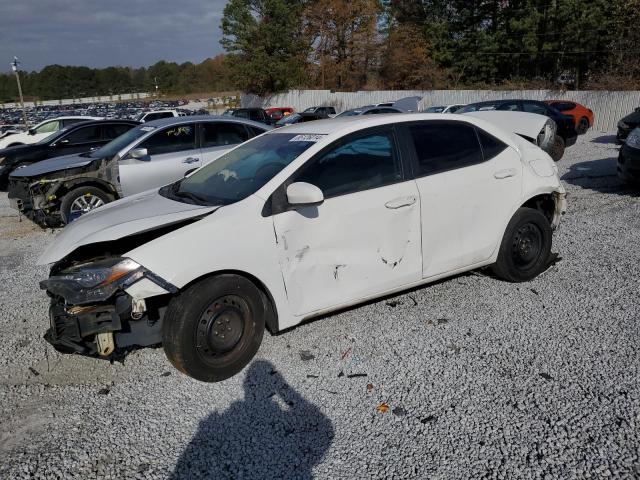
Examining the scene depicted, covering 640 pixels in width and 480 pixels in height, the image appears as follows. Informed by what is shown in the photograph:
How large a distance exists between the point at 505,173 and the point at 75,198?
622 cm

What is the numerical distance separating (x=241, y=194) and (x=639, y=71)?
110 ft

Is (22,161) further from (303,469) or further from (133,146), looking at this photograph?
(303,469)

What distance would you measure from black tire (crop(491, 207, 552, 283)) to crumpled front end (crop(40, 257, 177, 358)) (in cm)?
303

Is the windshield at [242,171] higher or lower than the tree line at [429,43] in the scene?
lower

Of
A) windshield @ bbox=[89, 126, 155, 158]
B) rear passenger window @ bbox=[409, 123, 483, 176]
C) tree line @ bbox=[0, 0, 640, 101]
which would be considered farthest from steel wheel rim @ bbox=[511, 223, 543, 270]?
tree line @ bbox=[0, 0, 640, 101]

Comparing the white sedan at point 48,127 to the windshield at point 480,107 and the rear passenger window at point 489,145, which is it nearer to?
the windshield at point 480,107

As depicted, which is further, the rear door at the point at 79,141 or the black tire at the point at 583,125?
the black tire at the point at 583,125

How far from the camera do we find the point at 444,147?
14.2 feet

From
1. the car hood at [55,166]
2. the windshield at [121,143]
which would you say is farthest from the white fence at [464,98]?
the car hood at [55,166]

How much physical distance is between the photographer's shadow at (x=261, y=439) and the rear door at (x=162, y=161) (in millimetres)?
5243

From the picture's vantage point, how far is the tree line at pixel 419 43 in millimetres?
35906

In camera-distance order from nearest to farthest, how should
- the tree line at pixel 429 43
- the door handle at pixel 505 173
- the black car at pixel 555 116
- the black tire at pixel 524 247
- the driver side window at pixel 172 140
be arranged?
1. the door handle at pixel 505 173
2. the black tire at pixel 524 247
3. the driver side window at pixel 172 140
4. the black car at pixel 555 116
5. the tree line at pixel 429 43

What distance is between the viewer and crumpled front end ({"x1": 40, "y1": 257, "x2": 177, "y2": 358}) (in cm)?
313

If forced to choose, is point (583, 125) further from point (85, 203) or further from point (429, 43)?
Answer: point (429, 43)
